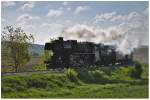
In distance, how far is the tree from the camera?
11781 millimetres

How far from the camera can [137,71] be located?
11.8m

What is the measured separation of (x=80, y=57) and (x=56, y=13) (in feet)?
4.15

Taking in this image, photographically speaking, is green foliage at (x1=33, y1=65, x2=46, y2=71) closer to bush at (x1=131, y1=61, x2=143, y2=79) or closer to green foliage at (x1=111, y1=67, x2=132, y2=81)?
green foliage at (x1=111, y1=67, x2=132, y2=81)

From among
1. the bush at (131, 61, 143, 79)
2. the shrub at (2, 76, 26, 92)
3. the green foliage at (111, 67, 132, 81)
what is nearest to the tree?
the shrub at (2, 76, 26, 92)

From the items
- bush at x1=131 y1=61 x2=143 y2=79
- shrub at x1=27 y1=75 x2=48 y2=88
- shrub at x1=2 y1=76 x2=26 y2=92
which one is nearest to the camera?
shrub at x1=2 y1=76 x2=26 y2=92

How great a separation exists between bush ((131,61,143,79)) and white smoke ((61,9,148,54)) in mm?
364

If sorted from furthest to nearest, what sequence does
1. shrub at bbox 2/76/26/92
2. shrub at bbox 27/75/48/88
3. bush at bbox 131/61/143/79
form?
bush at bbox 131/61/143/79
shrub at bbox 27/75/48/88
shrub at bbox 2/76/26/92

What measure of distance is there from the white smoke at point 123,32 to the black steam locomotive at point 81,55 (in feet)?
0.57

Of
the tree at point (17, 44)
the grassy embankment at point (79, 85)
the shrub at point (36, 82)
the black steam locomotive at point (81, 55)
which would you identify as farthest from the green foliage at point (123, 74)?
the tree at point (17, 44)

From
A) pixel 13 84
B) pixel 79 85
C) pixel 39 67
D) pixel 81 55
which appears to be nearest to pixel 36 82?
pixel 39 67

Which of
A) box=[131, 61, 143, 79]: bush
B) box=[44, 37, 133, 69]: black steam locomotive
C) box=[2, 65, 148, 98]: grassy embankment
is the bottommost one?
box=[2, 65, 148, 98]: grassy embankment

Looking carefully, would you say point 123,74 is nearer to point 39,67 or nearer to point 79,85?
point 79,85

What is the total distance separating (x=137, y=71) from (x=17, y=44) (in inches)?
110

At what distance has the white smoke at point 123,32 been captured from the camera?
11523mm
